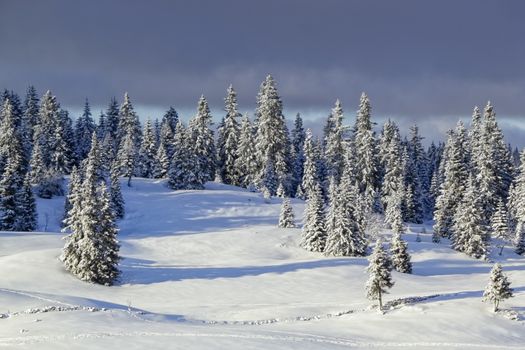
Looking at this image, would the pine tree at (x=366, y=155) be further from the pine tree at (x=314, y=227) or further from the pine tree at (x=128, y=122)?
the pine tree at (x=128, y=122)

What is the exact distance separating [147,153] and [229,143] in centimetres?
1617

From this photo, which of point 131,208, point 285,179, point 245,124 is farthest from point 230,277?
point 245,124

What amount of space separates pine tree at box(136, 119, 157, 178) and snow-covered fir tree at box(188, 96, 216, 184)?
11.2 meters

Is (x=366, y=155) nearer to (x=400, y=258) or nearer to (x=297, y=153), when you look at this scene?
(x=297, y=153)

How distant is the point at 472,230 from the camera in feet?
209

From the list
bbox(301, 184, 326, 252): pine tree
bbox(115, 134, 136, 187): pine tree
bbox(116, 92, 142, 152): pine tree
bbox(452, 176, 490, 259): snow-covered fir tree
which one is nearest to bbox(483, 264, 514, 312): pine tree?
bbox(301, 184, 326, 252): pine tree

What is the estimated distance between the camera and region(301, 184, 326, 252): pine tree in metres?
59.0

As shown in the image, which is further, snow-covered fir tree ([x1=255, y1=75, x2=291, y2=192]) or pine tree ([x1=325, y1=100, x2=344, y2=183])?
pine tree ([x1=325, y1=100, x2=344, y2=183])

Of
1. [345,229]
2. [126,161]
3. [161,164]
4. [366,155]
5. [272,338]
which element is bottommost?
[272,338]

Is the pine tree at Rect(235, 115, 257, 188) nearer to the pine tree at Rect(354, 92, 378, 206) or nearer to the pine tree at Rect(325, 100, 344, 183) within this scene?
the pine tree at Rect(325, 100, 344, 183)

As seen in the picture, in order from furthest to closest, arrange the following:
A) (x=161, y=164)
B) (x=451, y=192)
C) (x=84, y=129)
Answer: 1. (x=84, y=129)
2. (x=161, y=164)
3. (x=451, y=192)

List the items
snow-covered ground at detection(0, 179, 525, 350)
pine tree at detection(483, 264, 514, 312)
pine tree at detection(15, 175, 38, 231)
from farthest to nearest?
pine tree at detection(15, 175, 38, 231), pine tree at detection(483, 264, 514, 312), snow-covered ground at detection(0, 179, 525, 350)

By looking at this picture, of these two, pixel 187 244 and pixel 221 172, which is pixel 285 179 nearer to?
pixel 221 172

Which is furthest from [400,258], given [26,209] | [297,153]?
[297,153]
